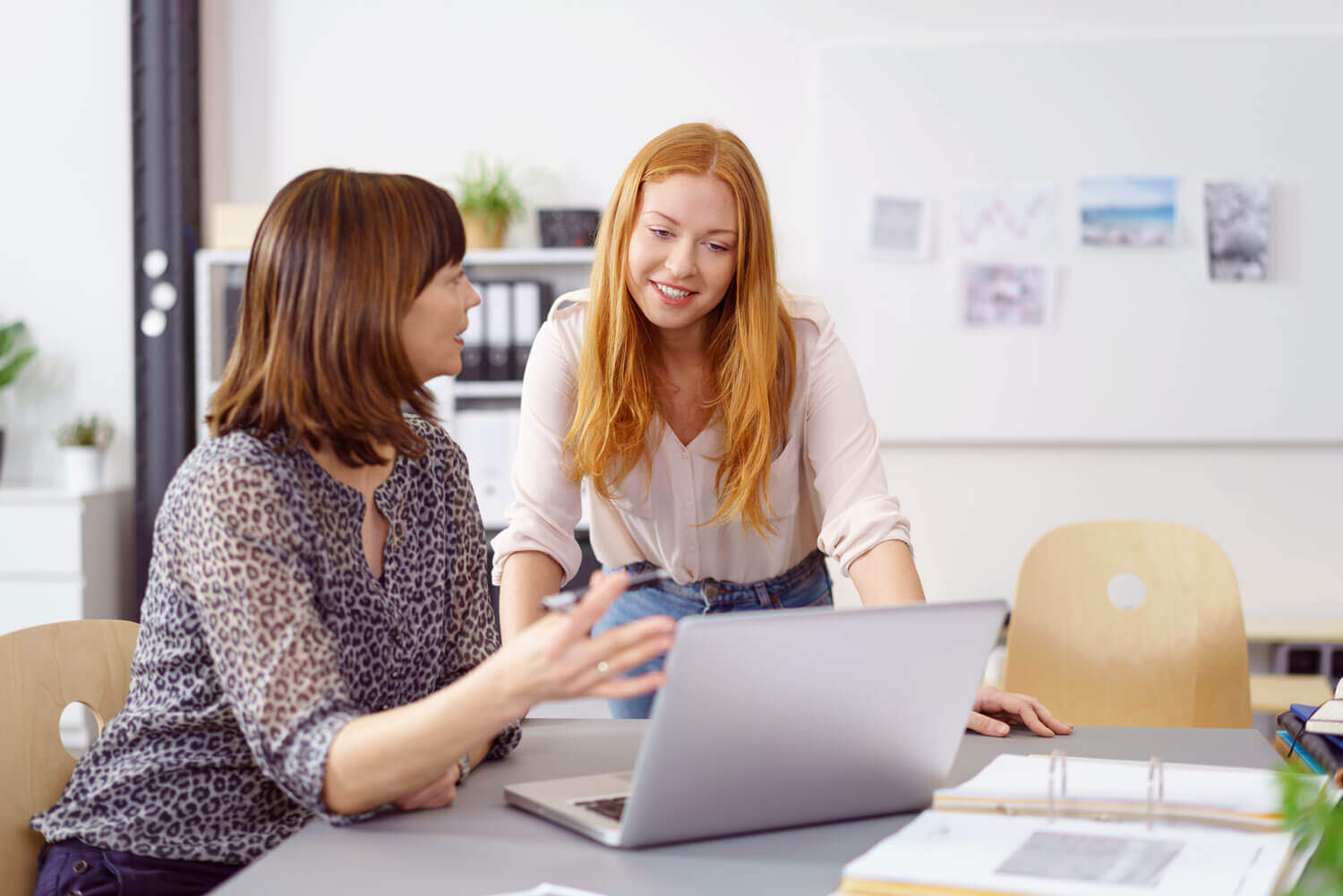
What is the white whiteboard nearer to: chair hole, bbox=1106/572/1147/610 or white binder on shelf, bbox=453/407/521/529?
chair hole, bbox=1106/572/1147/610

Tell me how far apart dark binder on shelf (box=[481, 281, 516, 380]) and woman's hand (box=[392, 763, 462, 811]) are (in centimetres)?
240

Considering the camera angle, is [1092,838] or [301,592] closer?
[1092,838]

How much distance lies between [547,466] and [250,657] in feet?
2.13

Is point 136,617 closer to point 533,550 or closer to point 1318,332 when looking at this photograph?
point 533,550

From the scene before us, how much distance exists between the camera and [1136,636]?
1873 millimetres

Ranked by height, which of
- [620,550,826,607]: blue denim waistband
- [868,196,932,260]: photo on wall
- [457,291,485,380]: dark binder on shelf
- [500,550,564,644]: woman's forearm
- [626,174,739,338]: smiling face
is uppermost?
[868,196,932,260]: photo on wall

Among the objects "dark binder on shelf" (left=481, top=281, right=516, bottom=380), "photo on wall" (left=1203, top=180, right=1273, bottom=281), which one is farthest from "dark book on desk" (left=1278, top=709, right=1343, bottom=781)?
"dark binder on shelf" (left=481, top=281, right=516, bottom=380)

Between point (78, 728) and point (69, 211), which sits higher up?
point (69, 211)

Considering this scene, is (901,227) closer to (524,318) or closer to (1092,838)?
(524,318)

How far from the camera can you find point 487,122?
11.8 ft

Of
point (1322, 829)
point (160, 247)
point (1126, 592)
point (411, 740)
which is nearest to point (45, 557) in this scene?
point (160, 247)

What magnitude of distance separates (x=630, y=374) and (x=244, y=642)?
70 centimetres

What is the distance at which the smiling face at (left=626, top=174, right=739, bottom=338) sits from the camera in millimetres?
1480

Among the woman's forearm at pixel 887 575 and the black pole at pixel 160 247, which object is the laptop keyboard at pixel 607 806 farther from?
the black pole at pixel 160 247
